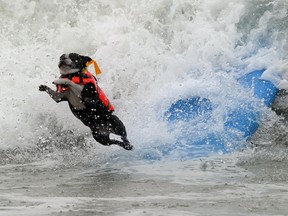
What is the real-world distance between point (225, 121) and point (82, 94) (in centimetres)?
200

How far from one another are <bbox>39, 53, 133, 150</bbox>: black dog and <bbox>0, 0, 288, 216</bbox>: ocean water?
34cm

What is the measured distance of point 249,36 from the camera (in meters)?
9.73

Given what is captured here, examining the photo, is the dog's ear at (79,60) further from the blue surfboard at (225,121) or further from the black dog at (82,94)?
the blue surfboard at (225,121)

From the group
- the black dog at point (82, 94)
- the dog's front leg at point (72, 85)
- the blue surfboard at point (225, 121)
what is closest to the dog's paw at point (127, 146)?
the black dog at point (82, 94)

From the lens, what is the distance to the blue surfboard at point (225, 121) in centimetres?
740

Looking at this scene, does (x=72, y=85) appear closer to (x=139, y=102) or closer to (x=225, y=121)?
(x=139, y=102)

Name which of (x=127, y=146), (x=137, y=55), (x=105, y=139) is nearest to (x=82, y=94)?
(x=105, y=139)

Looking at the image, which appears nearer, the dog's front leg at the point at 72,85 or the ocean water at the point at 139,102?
the ocean water at the point at 139,102

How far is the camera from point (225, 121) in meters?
7.95

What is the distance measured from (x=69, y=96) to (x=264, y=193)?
2.82 meters

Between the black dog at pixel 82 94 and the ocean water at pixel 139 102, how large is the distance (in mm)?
339

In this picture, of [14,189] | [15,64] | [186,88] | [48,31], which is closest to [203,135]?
[186,88]

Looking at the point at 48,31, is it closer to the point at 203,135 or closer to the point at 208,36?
the point at 208,36

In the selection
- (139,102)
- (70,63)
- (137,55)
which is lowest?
(139,102)
